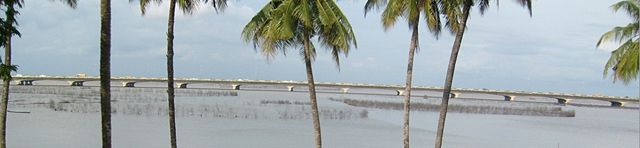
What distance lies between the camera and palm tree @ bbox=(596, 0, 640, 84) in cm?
1809

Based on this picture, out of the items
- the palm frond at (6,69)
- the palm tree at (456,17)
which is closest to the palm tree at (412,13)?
the palm tree at (456,17)

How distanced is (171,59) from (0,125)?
4.64 meters

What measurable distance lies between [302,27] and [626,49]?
9.05 m

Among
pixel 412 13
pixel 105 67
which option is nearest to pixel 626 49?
pixel 412 13

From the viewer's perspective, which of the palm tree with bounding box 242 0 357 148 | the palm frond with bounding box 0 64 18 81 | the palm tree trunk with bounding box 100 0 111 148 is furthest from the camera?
the palm tree with bounding box 242 0 357 148

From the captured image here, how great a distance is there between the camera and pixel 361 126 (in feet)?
162

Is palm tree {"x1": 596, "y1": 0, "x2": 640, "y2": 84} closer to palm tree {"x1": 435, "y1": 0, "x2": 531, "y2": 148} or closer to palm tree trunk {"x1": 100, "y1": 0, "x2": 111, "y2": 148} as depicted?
palm tree {"x1": 435, "y1": 0, "x2": 531, "y2": 148}

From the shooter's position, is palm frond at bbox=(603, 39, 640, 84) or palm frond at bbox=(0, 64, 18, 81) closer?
palm frond at bbox=(0, 64, 18, 81)

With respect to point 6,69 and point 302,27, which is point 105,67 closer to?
point 6,69

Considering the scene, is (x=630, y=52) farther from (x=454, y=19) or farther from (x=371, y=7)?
(x=371, y=7)

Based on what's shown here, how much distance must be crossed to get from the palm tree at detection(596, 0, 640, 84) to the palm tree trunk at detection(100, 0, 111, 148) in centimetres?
1339

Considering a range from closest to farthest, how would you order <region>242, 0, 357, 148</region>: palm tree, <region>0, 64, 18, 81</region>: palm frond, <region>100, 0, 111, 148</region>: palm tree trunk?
<region>0, 64, 18, 81</region>: palm frond
<region>100, 0, 111, 148</region>: palm tree trunk
<region>242, 0, 357, 148</region>: palm tree

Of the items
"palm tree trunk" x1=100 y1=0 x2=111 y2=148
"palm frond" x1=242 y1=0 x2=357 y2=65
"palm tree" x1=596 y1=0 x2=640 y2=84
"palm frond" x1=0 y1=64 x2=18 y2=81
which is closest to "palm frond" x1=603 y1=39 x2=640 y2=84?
"palm tree" x1=596 y1=0 x2=640 y2=84

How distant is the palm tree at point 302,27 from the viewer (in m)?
16.6
